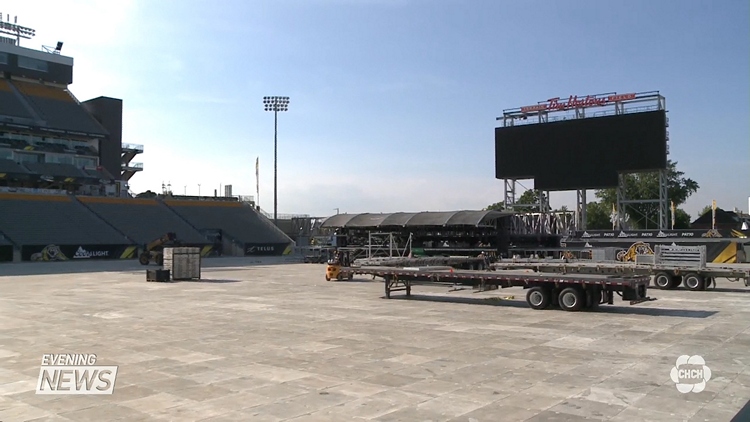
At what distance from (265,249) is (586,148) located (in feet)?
134

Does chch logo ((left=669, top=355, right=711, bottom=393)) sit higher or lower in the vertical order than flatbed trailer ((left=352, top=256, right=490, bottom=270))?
lower

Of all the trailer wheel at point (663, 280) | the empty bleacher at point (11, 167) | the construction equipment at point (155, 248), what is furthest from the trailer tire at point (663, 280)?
the empty bleacher at point (11, 167)

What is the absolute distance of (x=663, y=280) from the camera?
27094mm

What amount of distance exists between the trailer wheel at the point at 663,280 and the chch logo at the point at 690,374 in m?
16.1

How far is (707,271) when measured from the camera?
2558cm

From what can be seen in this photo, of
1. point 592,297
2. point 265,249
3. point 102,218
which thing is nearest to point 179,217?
Result: point 102,218

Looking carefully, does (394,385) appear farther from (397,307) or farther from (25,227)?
(25,227)

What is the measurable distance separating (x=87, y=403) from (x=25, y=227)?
58.6m

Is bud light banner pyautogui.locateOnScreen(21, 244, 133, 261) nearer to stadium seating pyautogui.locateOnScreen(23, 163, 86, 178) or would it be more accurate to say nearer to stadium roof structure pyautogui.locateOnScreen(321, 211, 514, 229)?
stadium seating pyautogui.locateOnScreen(23, 163, 86, 178)

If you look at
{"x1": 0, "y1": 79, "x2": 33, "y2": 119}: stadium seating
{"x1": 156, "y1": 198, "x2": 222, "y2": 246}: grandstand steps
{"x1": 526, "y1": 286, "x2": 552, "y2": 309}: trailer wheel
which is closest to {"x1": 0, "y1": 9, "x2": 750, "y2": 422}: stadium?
{"x1": 526, "y1": 286, "x2": 552, "y2": 309}: trailer wheel

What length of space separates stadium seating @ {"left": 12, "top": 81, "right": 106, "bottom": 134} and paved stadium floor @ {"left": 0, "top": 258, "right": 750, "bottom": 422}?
2564 inches

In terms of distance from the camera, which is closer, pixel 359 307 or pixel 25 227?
pixel 359 307

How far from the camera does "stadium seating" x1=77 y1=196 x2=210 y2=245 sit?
226ft

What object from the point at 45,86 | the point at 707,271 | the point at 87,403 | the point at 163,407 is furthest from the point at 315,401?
the point at 45,86
